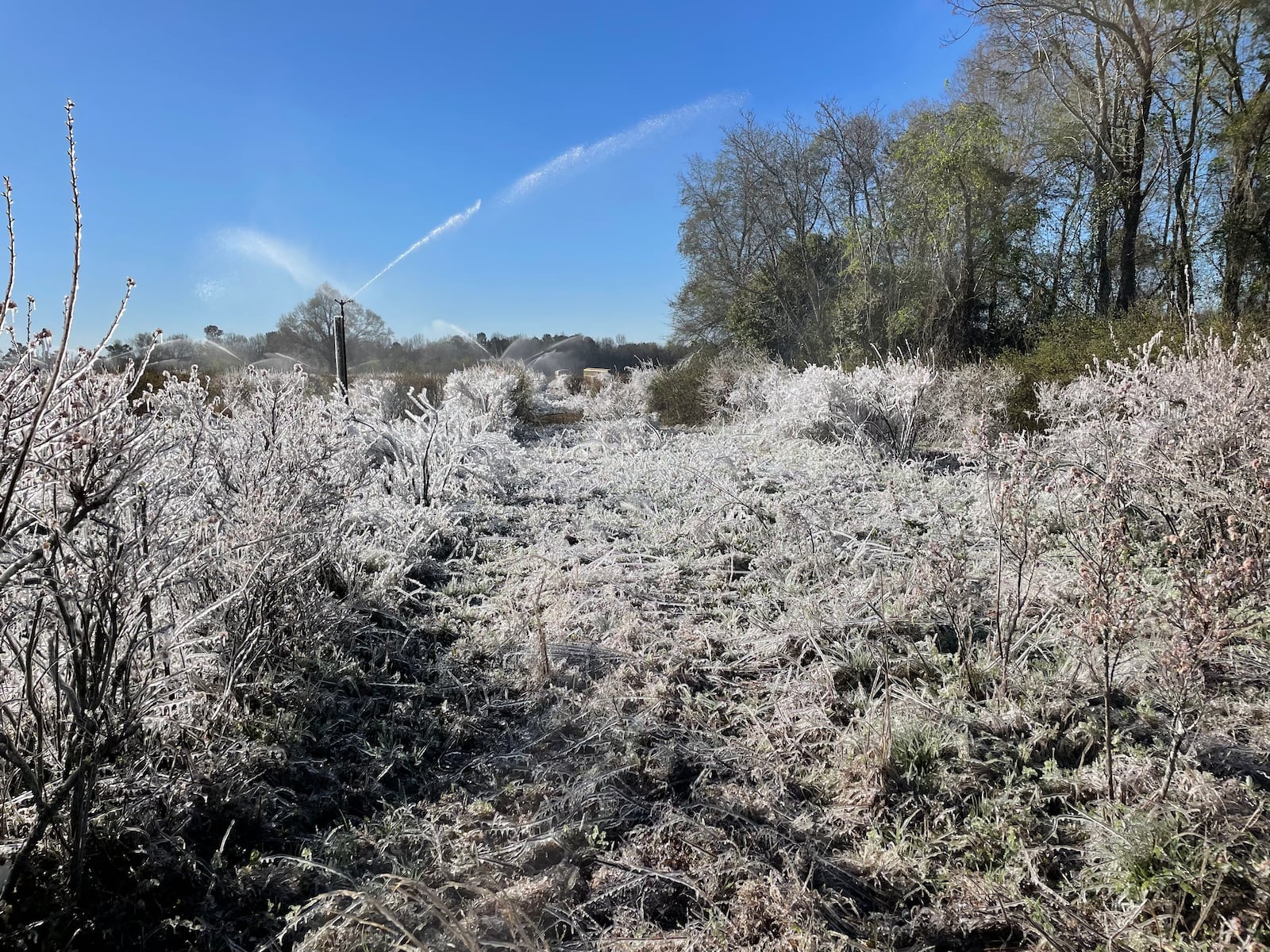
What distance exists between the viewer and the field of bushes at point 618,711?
1683mm

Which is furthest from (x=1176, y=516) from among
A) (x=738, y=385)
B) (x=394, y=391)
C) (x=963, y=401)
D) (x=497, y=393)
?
(x=394, y=391)

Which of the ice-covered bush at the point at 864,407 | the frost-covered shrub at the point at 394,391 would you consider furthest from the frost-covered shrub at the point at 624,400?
the ice-covered bush at the point at 864,407

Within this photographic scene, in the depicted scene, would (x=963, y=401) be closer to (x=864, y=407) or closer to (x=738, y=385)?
(x=864, y=407)

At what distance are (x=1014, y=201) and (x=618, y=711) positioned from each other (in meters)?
18.0

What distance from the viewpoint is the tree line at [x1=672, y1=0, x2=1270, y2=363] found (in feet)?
39.4

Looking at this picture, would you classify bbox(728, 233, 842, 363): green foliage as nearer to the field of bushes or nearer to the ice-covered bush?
the ice-covered bush

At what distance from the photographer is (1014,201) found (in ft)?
53.0

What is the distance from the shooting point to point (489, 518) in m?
5.55

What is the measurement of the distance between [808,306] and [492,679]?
20153 mm

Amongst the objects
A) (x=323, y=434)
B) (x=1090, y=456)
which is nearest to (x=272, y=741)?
(x=323, y=434)

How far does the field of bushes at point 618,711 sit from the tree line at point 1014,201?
6104 mm

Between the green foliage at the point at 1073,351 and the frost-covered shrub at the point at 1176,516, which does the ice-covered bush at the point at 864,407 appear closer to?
the green foliage at the point at 1073,351

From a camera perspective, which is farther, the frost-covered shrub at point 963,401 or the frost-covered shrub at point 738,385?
the frost-covered shrub at point 738,385

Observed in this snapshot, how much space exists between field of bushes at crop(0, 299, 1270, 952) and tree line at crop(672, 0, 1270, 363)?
6.10 m
